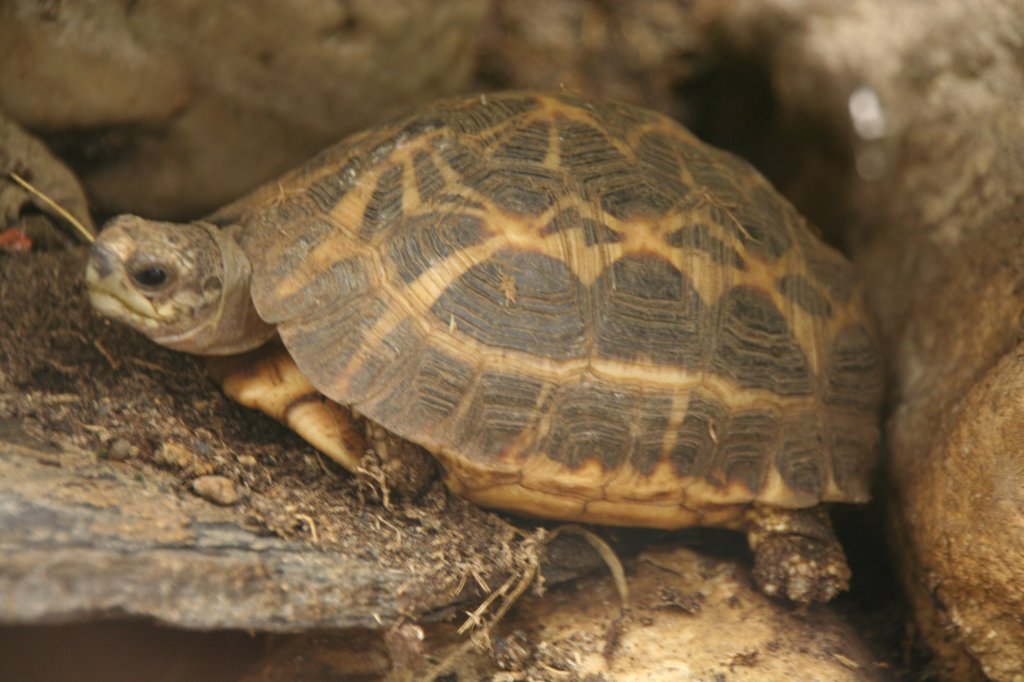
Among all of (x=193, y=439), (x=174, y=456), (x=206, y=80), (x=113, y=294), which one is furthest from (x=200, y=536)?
(x=206, y=80)

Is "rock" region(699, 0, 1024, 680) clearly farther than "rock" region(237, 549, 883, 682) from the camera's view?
Yes

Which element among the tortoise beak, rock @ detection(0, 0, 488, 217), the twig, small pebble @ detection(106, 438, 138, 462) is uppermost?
rock @ detection(0, 0, 488, 217)

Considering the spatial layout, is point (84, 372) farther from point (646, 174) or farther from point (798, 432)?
point (798, 432)

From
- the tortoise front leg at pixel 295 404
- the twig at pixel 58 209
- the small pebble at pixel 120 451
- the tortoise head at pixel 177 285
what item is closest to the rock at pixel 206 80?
the twig at pixel 58 209

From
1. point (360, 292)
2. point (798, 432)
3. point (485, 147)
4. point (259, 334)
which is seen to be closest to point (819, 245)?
point (798, 432)

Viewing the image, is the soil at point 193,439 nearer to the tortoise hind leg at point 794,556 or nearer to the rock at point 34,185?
the rock at point 34,185

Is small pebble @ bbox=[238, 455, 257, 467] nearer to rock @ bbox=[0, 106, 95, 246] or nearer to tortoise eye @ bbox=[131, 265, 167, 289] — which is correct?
tortoise eye @ bbox=[131, 265, 167, 289]

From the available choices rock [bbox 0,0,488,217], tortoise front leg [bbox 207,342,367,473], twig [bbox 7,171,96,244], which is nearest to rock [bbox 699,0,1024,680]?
rock [bbox 0,0,488,217]
